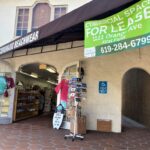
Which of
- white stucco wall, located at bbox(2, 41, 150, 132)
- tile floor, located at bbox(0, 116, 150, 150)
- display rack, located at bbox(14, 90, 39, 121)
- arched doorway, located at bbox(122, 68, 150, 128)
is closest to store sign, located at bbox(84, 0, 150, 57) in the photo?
tile floor, located at bbox(0, 116, 150, 150)

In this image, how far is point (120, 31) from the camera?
156 inches

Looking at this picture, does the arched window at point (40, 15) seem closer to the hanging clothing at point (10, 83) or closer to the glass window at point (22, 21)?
the glass window at point (22, 21)

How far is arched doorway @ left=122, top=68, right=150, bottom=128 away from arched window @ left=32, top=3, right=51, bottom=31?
4.35 meters

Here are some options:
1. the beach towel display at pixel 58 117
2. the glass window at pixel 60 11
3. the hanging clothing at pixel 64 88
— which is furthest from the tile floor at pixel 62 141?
the glass window at pixel 60 11

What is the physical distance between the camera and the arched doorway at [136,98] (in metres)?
10.7

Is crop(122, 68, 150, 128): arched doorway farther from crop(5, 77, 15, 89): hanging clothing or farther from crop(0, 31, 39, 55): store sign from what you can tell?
crop(0, 31, 39, 55): store sign

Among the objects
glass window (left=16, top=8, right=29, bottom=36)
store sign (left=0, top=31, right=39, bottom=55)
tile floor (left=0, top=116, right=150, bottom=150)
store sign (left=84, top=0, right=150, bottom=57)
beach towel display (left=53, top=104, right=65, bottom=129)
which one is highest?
glass window (left=16, top=8, right=29, bottom=36)

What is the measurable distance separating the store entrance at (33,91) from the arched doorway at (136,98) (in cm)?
399

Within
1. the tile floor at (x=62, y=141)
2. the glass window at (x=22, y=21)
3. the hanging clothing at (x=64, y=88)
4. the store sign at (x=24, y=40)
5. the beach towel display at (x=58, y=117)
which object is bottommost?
the tile floor at (x=62, y=141)

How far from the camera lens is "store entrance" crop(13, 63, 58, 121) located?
10.3 metres

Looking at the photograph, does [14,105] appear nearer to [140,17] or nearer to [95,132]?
[95,132]

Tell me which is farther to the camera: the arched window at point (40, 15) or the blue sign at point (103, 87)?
the arched window at point (40, 15)

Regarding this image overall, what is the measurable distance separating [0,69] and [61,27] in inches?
214

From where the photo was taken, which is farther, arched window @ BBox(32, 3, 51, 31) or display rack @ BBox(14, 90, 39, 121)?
display rack @ BBox(14, 90, 39, 121)
